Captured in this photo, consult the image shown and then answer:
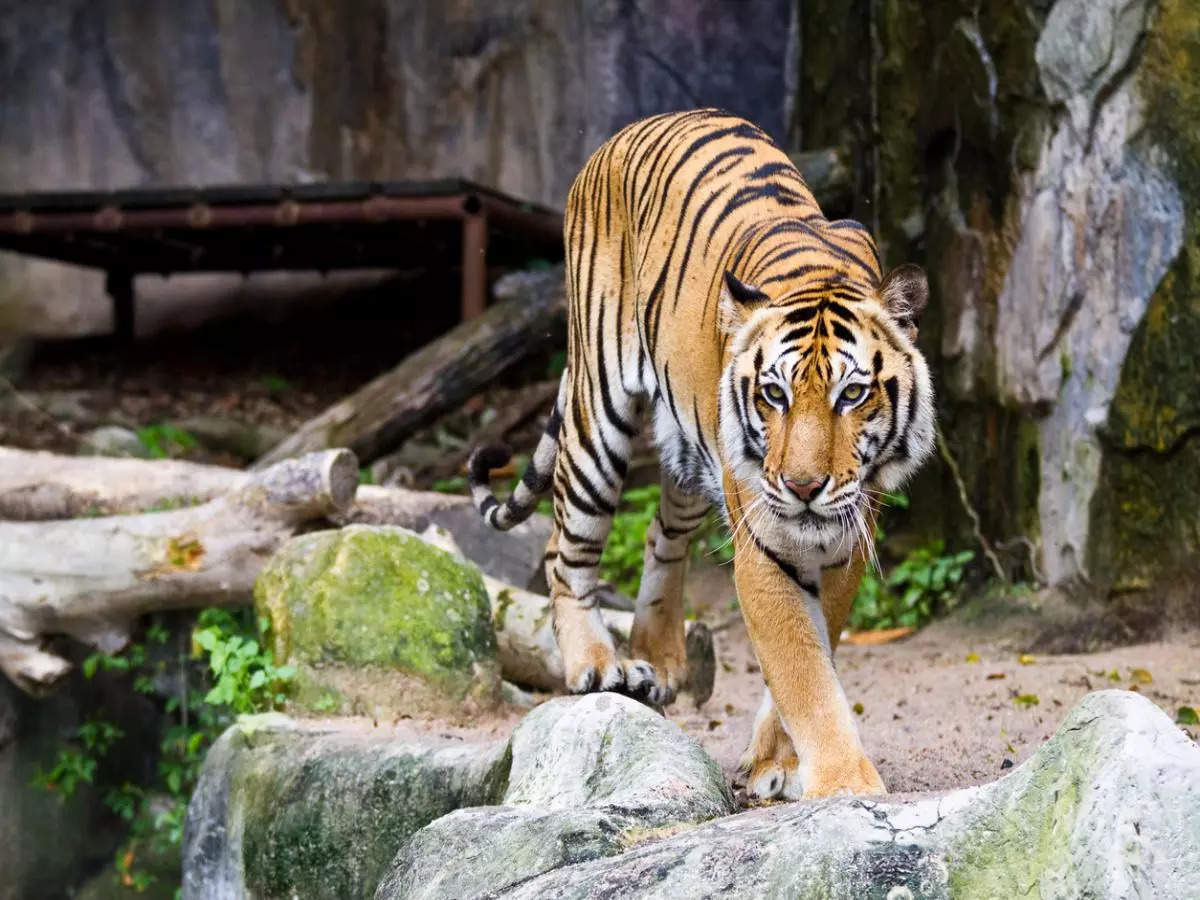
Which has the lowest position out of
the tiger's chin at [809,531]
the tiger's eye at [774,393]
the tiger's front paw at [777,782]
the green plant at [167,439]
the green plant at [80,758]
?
the green plant at [80,758]

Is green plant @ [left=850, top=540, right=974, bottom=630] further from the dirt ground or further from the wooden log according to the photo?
the wooden log

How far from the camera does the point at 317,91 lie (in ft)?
39.9

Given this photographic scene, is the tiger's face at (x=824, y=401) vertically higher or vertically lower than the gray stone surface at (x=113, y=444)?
higher

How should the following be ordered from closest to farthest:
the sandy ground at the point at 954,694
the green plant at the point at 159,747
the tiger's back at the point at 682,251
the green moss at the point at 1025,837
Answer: the green moss at the point at 1025,837 → the tiger's back at the point at 682,251 → the sandy ground at the point at 954,694 → the green plant at the point at 159,747

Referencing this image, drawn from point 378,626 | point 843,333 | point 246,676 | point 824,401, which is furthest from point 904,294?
point 246,676

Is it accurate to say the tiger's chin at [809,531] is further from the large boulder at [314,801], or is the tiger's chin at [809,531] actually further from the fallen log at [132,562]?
the fallen log at [132,562]

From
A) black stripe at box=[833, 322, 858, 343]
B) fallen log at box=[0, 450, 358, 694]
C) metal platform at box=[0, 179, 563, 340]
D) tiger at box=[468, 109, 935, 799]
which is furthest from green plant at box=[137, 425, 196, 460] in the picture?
black stripe at box=[833, 322, 858, 343]

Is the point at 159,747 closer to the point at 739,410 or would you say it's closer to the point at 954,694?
the point at 954,694

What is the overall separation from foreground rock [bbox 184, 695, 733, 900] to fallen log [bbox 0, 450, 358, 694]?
1.23 meters

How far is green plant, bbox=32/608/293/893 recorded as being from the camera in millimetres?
5816

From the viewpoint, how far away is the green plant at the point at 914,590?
7.05 metres

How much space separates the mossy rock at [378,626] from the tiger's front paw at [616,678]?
1.95 feet

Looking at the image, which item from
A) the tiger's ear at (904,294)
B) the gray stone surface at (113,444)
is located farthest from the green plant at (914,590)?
the gray stone surface at (113,444)

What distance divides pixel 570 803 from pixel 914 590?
13.9ft
